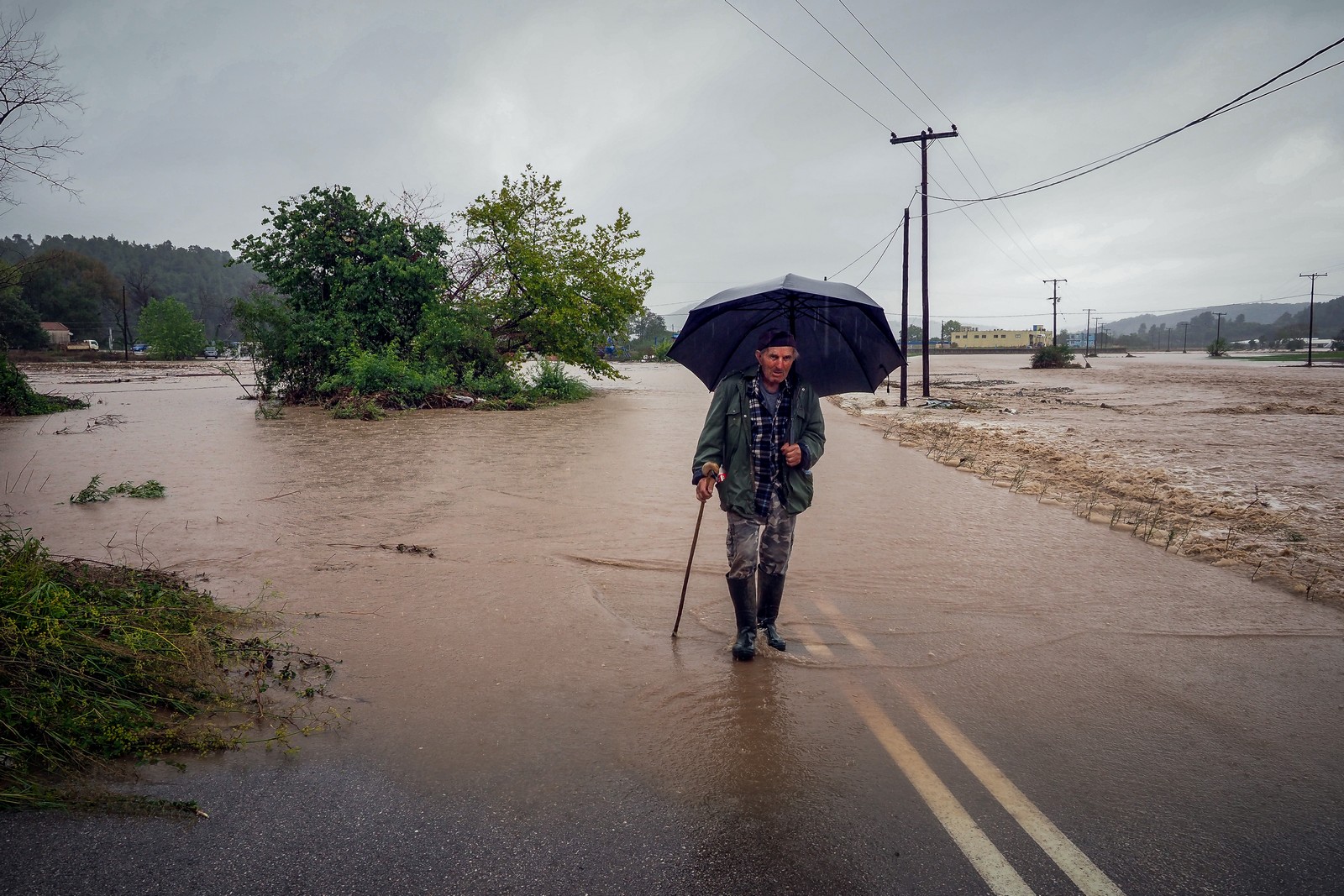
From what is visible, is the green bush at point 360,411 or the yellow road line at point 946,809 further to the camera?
the green bush at point 360,411

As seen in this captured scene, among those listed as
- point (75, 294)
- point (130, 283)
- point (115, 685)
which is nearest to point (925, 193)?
point (115, 685)

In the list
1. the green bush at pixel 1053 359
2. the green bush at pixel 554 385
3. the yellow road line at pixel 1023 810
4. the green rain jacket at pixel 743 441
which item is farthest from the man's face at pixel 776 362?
the green bush at pixel 1053 359

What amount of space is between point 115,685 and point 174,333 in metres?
88.1

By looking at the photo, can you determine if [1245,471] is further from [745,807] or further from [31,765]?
[31,765]

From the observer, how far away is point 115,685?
3.37m

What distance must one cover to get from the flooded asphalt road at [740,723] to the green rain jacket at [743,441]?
967 mm

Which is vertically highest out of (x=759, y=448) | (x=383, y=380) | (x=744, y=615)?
(x=383, y=380)

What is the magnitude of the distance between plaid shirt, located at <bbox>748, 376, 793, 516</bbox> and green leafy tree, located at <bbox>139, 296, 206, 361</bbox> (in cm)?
8663

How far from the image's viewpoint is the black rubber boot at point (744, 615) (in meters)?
4.34

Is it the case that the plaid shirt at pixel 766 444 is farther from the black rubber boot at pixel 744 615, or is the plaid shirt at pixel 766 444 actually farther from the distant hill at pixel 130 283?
the distant hill at pixel 130 283

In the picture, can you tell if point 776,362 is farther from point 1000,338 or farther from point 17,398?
point 1000,338

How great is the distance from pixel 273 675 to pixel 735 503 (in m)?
2.67

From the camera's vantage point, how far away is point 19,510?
7.94 meters

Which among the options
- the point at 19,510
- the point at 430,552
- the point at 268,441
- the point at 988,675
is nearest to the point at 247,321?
the point at 268,441
